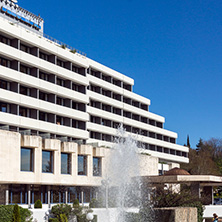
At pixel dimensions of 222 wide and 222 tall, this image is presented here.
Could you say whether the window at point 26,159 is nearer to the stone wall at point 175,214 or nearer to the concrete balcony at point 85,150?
the concrete balcony at point 85,150

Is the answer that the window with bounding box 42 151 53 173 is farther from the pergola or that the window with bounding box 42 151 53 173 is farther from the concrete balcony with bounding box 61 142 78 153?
the pergola

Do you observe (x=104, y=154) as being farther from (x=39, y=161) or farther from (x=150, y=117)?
(x=150, y=117)

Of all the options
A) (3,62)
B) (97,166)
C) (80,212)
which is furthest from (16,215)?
(97,166)

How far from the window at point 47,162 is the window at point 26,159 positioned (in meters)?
2.33

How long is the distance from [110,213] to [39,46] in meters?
27.6

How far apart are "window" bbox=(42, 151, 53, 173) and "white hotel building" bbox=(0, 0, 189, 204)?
0.11 metres

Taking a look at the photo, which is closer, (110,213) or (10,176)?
(110,213)

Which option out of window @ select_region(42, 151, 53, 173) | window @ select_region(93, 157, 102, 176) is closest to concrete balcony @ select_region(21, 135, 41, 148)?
window @ select_region(42, 151, 53, 173)

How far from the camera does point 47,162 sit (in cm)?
5050

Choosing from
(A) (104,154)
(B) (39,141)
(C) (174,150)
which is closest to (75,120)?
(A) (104,154)

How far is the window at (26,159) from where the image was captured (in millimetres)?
46625

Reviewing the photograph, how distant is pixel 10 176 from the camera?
44.2 meters

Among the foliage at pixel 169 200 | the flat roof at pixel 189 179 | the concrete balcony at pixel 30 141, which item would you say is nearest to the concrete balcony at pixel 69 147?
the concrete balcony at pixel 30 141

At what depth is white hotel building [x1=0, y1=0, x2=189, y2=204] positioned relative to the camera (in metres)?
47.3
